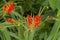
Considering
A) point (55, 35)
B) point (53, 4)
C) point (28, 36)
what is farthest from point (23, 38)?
point (53, 4)

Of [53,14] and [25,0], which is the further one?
[25,0]

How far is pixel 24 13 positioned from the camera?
7.93 ft

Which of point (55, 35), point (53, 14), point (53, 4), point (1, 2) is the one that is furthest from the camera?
point (1, 2)

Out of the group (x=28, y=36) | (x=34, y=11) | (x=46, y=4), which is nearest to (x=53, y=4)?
(x=46, y=4)

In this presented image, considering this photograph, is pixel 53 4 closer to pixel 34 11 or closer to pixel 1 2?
pixel 34 11

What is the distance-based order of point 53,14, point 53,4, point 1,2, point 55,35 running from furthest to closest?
point 1,2 < point 53,14 < point 53,4 < point 55,35

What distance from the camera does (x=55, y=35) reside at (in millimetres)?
1682

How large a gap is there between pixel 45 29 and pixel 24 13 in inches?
18.2

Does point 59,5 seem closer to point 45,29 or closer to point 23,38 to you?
point 45,29

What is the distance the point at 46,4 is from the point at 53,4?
0.64ft

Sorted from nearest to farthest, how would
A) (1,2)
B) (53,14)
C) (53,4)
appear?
(53,4)
(53,14)
(1,2)

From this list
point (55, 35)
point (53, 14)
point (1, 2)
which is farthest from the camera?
point (1, 2)

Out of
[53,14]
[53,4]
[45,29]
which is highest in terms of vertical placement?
[53,4]

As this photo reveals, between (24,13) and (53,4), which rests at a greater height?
(53,4)
